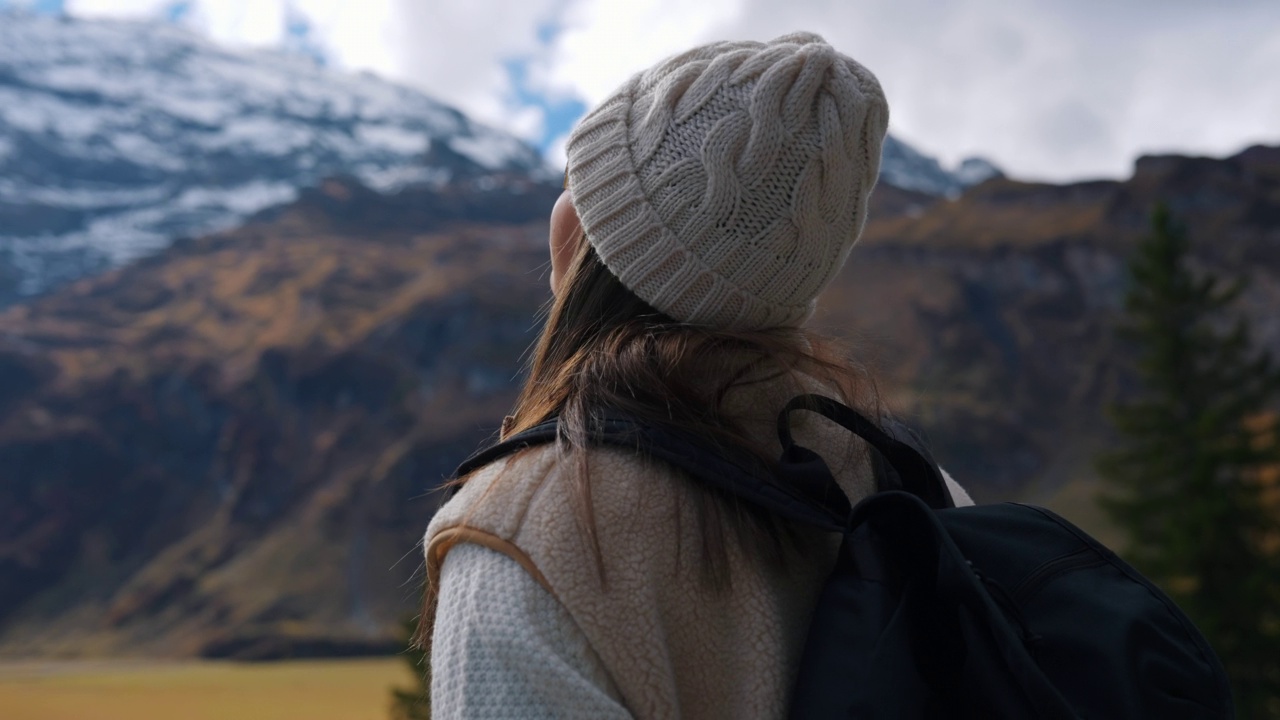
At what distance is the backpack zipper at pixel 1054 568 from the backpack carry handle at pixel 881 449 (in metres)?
0.20

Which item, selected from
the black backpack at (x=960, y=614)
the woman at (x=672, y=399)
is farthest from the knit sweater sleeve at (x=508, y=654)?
the black backpack at (x=960, y=614)

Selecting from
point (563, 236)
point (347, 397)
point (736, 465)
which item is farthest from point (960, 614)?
point (347, 397)

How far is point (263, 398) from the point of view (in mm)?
88812

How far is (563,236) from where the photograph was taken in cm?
203

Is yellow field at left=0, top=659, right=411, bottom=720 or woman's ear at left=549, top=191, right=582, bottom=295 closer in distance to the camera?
woman's ear at left=549, top=191, right=582, bottom=295

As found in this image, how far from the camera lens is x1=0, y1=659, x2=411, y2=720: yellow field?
48875 mm

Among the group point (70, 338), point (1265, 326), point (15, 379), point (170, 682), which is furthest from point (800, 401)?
point (70, 338)

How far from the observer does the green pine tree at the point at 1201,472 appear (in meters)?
17.8

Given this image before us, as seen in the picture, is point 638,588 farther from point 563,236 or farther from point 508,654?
point 563,236

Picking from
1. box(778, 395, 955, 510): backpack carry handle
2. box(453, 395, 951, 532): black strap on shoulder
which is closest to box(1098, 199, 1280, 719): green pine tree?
box(778, 395, 955, 510): backpack carry handle

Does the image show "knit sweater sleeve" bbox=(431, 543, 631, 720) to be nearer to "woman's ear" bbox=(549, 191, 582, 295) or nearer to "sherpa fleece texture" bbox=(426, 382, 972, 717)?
"sherpa fleece texture" bbox=(426, 382, 972, 717)

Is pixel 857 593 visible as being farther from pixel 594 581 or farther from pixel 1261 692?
pixel 1261 692

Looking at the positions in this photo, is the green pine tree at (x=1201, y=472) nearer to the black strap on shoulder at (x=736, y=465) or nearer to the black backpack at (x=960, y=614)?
the black backpack at (x=960, y=614)

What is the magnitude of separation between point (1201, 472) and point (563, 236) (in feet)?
67.3
